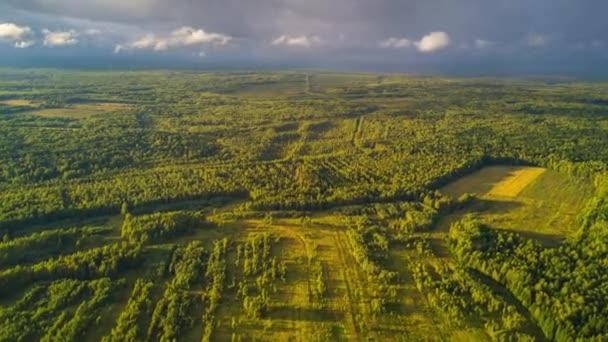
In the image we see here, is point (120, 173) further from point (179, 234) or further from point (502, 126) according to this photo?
point (502, 126)

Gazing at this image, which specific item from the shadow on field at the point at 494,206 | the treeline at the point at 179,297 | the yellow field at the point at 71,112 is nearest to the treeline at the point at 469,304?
the shadow on field at the point at 494,206

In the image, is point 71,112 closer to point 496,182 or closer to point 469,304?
point 496,182

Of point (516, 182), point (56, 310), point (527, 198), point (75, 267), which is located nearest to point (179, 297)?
point (56, 310)

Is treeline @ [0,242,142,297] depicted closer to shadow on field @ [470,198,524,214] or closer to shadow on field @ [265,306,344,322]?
shadow on field @ [265,306,344,322]

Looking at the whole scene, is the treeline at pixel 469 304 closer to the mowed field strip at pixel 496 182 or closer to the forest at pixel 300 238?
the forest at pixel 300 238

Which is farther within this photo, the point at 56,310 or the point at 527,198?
the point at 527,198

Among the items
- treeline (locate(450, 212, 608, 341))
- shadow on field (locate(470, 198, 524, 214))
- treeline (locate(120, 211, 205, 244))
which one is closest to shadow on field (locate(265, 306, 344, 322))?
treeline (locate(450, 212, 608, 341))

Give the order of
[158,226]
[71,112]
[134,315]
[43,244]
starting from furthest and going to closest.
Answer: [71,112] → [158,226] → [43,244] → [134,315]
